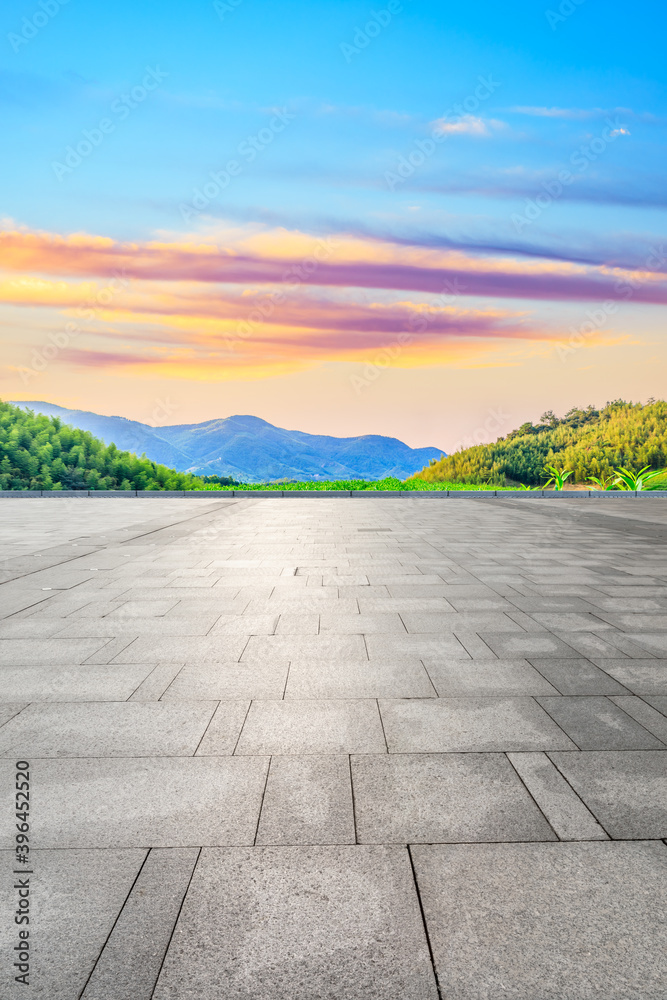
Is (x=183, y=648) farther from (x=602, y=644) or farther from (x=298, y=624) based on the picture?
(x=602, y=644)

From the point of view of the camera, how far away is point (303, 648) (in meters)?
5.52

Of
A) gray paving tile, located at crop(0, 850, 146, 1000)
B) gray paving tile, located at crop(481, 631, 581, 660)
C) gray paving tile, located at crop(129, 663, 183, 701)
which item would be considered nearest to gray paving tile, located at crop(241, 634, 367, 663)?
gray paving tile, located at crop(129, 663, 183, 701)

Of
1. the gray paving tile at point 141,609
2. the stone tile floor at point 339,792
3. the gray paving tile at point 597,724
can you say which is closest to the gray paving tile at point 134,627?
the stone tile floor at point 339,792

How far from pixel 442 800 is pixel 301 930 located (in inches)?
42.1

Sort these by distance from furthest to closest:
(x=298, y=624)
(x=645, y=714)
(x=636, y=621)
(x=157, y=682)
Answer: (x=636, y=621), (x=298, y=624), (x=157, y=682), (x=645, y=714)

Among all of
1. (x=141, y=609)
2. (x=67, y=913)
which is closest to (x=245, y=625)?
(x=141, y=609)

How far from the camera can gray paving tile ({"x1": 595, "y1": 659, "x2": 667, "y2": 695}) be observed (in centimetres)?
464

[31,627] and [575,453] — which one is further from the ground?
[575,453]

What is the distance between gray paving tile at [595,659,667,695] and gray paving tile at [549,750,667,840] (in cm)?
104

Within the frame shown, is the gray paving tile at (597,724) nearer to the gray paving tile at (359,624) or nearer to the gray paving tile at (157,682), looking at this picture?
the gray paving tile at (359,624)

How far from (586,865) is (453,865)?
21.6 inches

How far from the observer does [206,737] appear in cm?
384

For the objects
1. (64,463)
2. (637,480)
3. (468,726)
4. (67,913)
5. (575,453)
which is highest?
(575,453)

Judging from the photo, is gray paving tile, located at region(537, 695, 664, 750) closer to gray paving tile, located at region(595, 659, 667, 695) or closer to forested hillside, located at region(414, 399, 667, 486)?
gray paving tile, located at region(595, 659, 667, 695)
